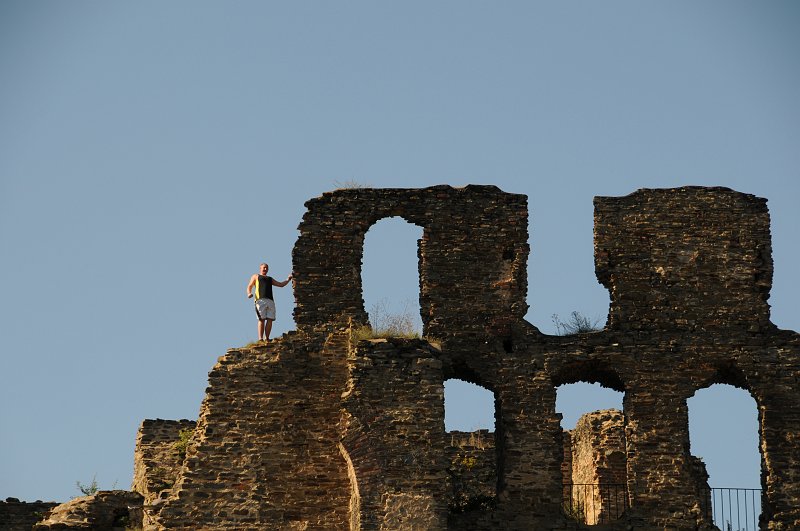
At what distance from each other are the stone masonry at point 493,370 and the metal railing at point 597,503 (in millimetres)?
455

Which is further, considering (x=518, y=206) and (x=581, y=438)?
(x=581, y=438)

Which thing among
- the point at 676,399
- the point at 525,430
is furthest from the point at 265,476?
the point at 676,399

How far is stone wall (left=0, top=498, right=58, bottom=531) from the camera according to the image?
38.2m

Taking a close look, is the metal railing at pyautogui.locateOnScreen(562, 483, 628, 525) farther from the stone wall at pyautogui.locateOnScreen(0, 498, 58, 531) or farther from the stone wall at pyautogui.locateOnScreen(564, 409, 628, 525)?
the stone wall at pyautogui.locateOnScreen(0, 498, 58, 531)

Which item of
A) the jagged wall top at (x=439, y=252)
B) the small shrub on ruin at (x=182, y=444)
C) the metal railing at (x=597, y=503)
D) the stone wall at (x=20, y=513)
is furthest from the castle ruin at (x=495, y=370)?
the stone wall at (x=20, y=513)

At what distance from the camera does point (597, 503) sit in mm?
37031

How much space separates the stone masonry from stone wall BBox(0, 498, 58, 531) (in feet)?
7.53

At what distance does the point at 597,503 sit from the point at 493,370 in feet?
10.6

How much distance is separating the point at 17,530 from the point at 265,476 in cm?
644

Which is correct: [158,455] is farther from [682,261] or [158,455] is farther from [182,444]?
[682,261]

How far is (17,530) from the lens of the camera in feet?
125

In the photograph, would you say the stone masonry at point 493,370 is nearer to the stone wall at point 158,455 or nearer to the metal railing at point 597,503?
the stone wall at point 158,455

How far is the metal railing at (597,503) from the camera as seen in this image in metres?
36.2

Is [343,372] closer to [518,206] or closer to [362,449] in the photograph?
[362,449]
